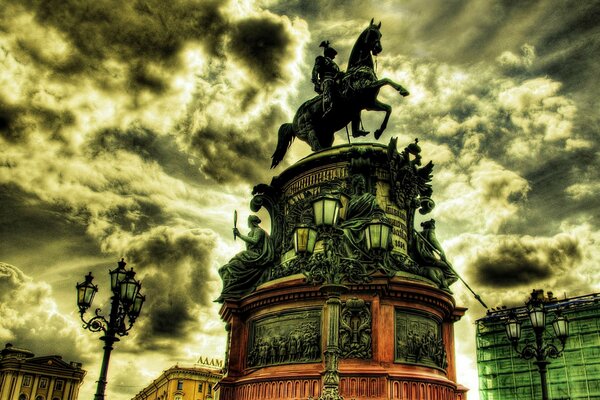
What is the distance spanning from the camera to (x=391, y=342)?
16.2m

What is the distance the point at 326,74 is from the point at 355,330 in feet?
39.6

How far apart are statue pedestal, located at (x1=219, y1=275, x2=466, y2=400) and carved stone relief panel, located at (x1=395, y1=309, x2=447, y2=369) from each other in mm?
27

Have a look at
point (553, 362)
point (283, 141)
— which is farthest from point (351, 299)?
point (553, 362)

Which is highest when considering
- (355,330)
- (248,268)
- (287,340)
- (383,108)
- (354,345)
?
(383,108)

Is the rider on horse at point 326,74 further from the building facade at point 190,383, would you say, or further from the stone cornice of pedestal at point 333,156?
the building facade at point 190,383

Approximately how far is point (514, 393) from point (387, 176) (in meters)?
32.7

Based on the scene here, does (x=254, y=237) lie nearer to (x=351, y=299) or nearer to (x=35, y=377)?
(x=351, y=299)

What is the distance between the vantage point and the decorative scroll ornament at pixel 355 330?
52.5 ft

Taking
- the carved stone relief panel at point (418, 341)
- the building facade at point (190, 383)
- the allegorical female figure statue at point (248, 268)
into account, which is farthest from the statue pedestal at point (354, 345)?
the building facade at point (190, 383)

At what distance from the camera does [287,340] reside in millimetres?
17000

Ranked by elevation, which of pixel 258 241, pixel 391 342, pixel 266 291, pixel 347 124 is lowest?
pixel 391 342

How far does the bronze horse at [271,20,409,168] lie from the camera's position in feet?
72.8

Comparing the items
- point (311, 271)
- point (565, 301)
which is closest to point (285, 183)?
point (311, 271)

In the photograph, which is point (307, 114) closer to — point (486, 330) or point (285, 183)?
point (285, 183)
